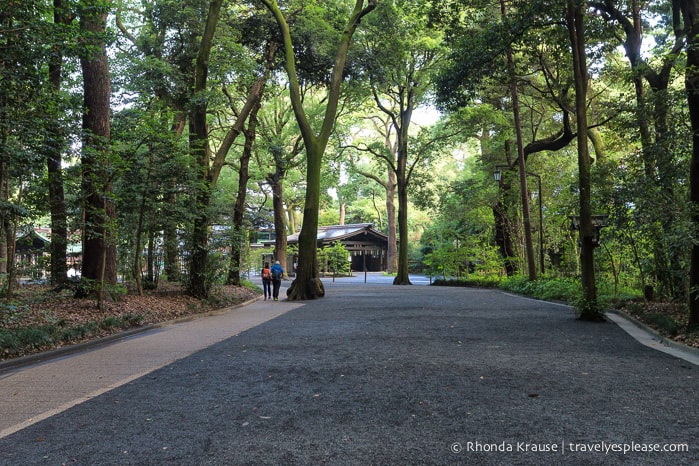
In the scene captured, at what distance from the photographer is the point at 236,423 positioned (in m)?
3.95

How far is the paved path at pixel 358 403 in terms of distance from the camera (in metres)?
3.35

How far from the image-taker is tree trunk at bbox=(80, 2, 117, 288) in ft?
33.1

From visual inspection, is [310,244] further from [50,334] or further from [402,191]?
[402,191]

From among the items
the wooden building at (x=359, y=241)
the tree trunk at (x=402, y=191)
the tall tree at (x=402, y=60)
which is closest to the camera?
the tall tree at (x=402, y=60)

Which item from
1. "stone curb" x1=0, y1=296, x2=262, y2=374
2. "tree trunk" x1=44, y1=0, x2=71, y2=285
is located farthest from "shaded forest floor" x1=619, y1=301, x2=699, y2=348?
"tree trunk" x1=44, y1=0, x2=71, y2=285

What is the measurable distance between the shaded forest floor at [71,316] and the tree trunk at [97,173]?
740 millimetres

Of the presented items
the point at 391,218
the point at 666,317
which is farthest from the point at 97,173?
the point at 391,218

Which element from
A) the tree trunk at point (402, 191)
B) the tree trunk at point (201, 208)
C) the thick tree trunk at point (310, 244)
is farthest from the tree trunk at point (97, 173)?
the tree trunk at point (402, 191)

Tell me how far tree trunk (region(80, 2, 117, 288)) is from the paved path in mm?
3394

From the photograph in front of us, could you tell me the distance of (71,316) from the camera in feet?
30.5

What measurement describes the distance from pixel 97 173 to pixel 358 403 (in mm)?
8862

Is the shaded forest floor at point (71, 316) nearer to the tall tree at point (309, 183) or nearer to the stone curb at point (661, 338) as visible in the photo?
the tall tree at point (309, 183)

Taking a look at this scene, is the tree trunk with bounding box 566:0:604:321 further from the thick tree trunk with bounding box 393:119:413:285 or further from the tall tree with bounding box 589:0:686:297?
the thick tree trunk with bounding box 393:119:413:285

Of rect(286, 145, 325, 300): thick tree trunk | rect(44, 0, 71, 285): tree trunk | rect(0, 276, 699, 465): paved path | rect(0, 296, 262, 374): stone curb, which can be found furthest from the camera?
rect(286, 145, 325, 300): thick tree trunk
